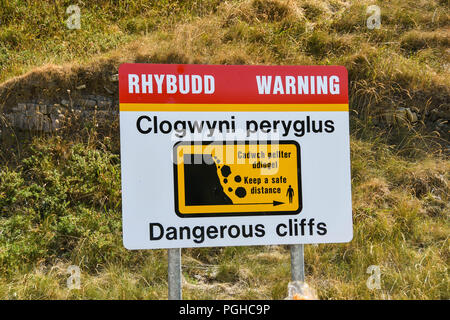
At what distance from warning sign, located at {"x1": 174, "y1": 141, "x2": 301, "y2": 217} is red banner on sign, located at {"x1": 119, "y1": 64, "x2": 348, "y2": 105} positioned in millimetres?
Result: 288

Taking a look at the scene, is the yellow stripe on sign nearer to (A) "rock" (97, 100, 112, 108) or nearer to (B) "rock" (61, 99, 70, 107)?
(A) "rock" (97, 100, 112, 108)

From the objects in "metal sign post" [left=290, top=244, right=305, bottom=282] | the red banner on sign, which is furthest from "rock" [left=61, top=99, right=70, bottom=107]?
"metal sign post" [left=290, top=244, right=305, bottom=282]

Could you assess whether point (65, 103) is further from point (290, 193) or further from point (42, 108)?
point (290, 193)

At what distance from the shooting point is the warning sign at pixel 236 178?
2418 millimetres

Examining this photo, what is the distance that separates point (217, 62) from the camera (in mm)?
5621

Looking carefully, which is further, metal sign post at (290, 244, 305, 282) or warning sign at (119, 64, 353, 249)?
metal sign post at (290, 244, 305, 282)

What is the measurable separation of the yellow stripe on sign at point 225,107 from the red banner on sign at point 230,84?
0.02 meters

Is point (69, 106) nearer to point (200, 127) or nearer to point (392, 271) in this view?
point (200, 127)

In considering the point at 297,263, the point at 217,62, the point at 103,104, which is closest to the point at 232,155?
the point at 297,263

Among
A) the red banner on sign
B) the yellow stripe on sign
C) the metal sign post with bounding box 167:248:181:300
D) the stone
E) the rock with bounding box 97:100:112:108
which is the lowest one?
the metal sign post with bounding box 167:248:181:300

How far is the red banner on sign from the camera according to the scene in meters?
2.40

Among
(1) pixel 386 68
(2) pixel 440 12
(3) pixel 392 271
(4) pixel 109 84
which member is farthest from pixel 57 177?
(2) pixel 440 12

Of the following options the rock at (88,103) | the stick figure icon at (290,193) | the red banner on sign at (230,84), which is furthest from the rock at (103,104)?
the stick figure icon at (290,193)

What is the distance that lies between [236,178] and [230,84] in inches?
22.9
